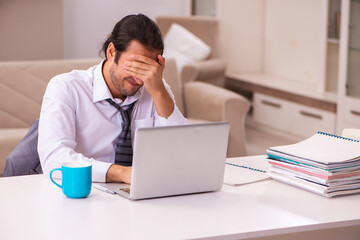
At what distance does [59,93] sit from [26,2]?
Answer: 3267mm

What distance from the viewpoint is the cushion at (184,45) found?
17.5ft

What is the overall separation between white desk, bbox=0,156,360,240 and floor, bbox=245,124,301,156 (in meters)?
2.99

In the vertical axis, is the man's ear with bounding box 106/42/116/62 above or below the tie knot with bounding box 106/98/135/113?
above

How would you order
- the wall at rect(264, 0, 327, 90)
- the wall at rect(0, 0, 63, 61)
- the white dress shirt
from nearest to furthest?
the white dress shirt → the wall at rect(0, 0, 63, 61) → the wall at rect(264, 0, 327, 90)

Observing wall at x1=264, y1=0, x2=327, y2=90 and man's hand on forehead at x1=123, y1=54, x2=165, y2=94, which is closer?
man's hand on forehead at x1=123, y1=54, x2=165, y2=94

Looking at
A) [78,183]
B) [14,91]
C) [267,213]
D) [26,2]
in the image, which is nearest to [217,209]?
[267,213]

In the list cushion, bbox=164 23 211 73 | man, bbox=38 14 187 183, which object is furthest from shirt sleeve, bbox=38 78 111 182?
cushion, bbox=164 23 211 73

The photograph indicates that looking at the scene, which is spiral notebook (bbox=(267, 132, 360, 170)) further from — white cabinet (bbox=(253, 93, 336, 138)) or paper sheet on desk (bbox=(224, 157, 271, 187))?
white cabinet (bbox=(253, 93, 336, 138))

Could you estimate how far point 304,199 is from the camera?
1.70m

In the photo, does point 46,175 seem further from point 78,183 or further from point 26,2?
point 26,2

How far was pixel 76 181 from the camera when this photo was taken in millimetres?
1609

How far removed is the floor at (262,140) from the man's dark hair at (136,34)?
9.14ft

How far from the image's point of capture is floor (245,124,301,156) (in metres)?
4.83

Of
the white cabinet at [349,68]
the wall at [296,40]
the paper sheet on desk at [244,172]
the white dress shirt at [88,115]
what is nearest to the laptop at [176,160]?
the paper sheet on desk at [244,172]
